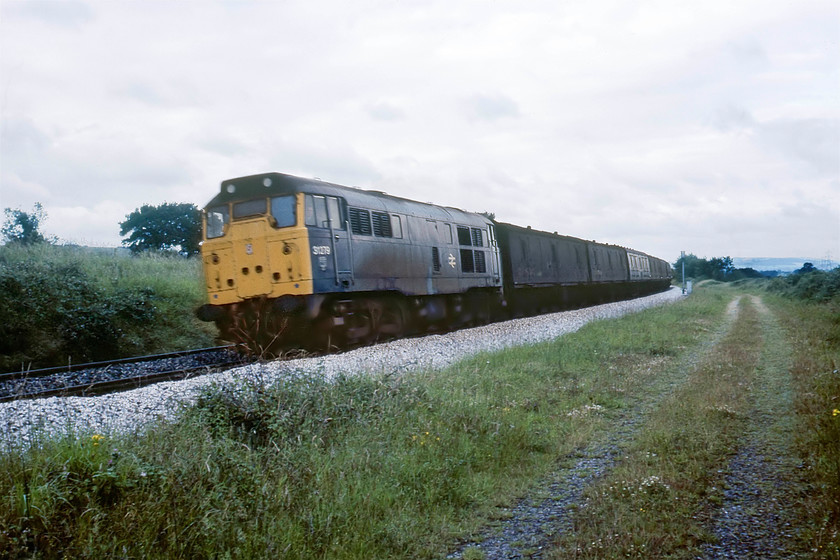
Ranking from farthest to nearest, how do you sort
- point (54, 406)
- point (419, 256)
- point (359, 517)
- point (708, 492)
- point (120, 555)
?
point (419, 256) < point (54, 406) < point (708, 492) < point (359, 517) < point (120, 555)

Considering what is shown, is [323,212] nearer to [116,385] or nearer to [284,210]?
[284,210]

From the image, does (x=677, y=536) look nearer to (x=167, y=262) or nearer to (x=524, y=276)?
(x=524, y=276)

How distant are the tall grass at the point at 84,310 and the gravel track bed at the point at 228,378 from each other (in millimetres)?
5871

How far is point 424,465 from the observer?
5594 mm

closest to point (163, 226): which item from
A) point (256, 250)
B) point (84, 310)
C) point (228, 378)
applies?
point (84, 310)

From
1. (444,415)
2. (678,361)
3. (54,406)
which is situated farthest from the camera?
(678,361)

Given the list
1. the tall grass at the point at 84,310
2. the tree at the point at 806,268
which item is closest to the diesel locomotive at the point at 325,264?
the tall grass at the point at 84,310

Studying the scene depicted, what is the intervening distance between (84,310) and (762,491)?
1447 cm

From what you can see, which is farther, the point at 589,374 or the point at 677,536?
the point at 589,374

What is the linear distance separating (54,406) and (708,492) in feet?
22.6

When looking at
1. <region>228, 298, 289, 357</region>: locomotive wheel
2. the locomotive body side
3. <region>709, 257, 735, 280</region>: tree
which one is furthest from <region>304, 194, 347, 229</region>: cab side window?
<region>709, 257, 735, 280</region>: tree

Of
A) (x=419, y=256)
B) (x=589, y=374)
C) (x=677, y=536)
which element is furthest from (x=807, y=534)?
(x=419, y=256)

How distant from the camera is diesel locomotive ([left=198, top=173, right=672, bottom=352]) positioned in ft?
40.6

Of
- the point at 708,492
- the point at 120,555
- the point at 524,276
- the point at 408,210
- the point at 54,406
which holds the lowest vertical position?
the point at 708,492
